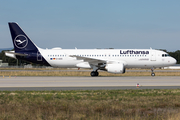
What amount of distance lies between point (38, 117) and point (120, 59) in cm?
2739

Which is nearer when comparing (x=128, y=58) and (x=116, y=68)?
(x=116, y=68)

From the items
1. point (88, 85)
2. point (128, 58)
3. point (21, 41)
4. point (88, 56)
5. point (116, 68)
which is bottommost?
point (88, 85)

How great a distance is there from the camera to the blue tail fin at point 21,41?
36594mm

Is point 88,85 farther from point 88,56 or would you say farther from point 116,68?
point 88,56

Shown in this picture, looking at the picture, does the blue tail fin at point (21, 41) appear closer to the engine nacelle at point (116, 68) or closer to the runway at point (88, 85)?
the engine nacelle at point (116, 68)

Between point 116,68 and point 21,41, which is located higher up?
point 21,41

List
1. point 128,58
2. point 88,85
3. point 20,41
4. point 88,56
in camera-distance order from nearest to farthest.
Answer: point 88,85 → point 128,58 → point 88,56 → point 20,41

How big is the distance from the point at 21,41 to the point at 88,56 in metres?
10.4

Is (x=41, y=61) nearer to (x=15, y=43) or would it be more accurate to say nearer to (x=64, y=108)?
(x=15, y=43)

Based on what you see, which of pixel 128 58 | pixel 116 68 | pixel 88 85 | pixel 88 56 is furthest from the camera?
pixel 88 56

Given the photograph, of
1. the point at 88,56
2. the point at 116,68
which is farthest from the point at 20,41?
the point at 116,68

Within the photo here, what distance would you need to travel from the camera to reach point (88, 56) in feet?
119

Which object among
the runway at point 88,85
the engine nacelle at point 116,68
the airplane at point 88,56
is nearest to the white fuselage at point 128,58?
the airplane at point 88,56

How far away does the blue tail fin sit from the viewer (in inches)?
1441
